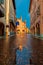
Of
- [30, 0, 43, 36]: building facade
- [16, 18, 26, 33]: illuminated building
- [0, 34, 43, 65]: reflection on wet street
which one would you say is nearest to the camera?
[0, 34, 43, 65]: reflection on wet street

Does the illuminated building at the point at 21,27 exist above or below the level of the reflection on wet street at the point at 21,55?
above

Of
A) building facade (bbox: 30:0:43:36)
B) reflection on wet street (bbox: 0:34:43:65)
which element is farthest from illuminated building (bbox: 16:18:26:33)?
reflection on wet street (bbox: 0:34:43:65)

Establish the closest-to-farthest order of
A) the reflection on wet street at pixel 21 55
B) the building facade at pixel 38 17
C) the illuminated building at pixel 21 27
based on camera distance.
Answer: the reflection on wet street at pixel 21 55 → the building facade at pixel 38 17 → the illuminated building at pixel 21 27

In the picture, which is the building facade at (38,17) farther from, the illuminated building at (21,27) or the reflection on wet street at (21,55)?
the illuminated building at (21,27)

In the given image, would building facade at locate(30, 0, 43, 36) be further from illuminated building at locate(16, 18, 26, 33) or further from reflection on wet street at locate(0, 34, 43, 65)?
illuminated building at locate(16, 18, 26, 33)

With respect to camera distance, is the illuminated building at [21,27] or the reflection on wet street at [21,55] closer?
the reflection on wet street at [21,55]

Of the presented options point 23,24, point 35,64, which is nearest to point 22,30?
point 23,24

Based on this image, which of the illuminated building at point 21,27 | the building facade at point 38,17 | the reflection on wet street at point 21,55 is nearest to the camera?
the reflection on wet street at point 21,55

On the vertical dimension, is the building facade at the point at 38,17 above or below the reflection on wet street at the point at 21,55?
above

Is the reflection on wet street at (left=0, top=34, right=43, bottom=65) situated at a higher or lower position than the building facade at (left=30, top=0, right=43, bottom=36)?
lower

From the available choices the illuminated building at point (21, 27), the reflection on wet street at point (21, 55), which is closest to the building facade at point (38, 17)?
the reflection on wet street at point (21, 55)

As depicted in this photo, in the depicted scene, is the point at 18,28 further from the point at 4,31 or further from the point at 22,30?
the point at 4,31

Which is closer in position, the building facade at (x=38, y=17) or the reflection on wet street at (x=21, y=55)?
the reflection on wet street at (x=21, y=55)

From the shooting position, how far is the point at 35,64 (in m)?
6.01
